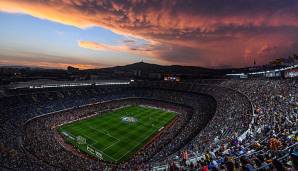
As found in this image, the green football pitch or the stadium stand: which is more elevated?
the stadium stand

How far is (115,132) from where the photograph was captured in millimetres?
41844

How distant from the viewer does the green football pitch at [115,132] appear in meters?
33.9

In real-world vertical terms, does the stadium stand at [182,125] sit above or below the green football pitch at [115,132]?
above

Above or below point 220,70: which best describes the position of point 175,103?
below

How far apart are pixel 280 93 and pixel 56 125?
41638mm

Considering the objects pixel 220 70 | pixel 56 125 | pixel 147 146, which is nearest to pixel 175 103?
pixel 147 146

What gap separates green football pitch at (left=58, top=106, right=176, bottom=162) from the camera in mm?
33938

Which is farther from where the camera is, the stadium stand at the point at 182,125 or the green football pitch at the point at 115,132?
the green football pitch at the point at 115,132

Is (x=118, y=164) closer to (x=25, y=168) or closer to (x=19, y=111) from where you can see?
(x=25, y=168)

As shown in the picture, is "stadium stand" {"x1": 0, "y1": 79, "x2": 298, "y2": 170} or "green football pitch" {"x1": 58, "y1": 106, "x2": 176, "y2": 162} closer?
"stadium stand" {"x1": 0, "y1": 79, "x2": 298, "y2": 170}

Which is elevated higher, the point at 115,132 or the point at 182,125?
the point at 182,125

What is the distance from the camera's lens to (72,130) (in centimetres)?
4178

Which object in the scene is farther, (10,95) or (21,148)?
(10,95)

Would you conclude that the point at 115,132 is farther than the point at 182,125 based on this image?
No
